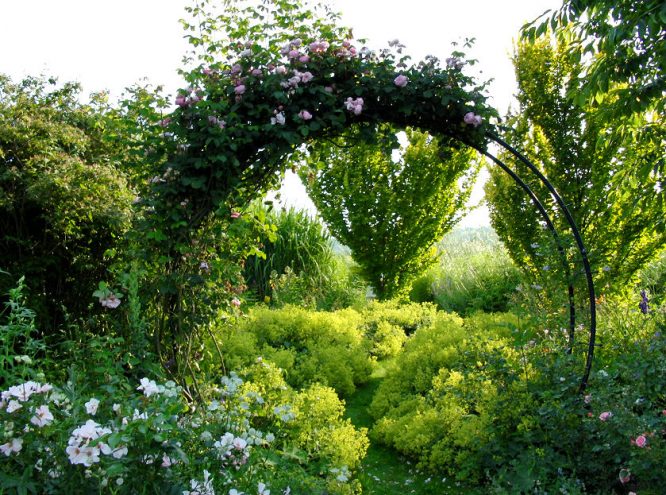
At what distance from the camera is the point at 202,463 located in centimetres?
246

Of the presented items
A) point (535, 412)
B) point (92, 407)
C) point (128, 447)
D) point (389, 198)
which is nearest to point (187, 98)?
point (92, 407)

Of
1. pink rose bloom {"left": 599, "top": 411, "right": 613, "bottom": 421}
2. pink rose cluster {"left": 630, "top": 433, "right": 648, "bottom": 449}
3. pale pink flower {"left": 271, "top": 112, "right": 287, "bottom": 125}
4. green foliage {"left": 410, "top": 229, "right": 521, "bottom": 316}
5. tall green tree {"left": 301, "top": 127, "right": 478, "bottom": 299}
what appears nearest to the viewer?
pink rose cluster {"left": 630, "top": 433, "right": 648, "bottom": 449}

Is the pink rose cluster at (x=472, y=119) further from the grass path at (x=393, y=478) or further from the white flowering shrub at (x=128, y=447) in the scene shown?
the grass path at (x=393, y=478)

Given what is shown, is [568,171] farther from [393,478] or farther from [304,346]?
[393,478]

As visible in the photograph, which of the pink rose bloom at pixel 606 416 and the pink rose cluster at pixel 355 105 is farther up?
the pink rose cluster at pixel 355 105

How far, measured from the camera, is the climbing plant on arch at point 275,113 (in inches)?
142

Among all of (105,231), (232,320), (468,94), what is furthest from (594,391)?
(105,231)

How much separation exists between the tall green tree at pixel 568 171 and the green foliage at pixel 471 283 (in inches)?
62.9

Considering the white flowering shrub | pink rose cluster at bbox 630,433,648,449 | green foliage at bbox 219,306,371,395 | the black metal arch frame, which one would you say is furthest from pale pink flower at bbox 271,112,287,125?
pink rose cluster at bbox 630,433,648,449

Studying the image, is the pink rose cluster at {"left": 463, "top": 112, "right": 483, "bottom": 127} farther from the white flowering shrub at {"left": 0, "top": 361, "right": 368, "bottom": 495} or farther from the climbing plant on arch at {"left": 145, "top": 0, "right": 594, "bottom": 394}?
the white flowering shrub at {"left": 0, "top": 361, "right": 368, "bottom": 495}

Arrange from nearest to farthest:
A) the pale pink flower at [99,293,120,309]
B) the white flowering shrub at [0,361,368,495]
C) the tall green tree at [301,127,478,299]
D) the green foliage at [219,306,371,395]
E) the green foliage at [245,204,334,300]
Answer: the white flowering shrub at [0,361,368,495]
the pale pink flower at [99,293,120,309]
the green foliage at [219,306,371,395]
the tall green tree at [301,127,478,299]
the green foliage at [245,204,334,300]

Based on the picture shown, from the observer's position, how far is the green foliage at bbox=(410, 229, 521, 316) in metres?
9.30

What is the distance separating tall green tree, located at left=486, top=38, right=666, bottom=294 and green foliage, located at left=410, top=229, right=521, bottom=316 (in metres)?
1.60

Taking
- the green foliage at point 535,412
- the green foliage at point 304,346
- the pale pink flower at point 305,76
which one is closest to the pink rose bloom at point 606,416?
the green foliage at point 535,412
